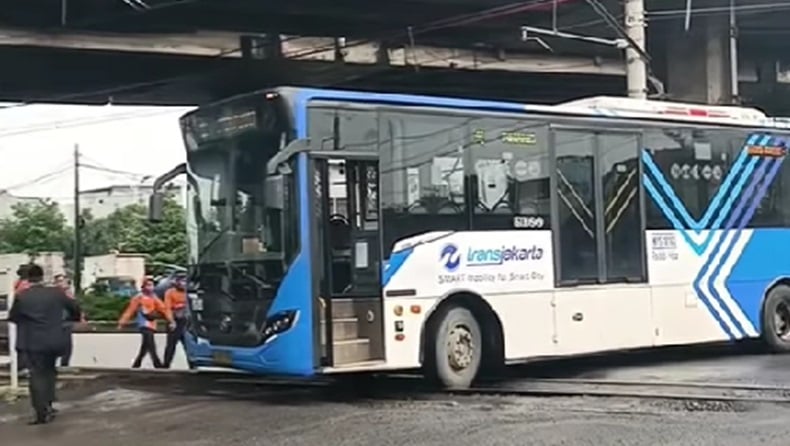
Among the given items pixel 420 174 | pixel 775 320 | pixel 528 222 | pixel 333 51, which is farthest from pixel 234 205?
pixel 333 51

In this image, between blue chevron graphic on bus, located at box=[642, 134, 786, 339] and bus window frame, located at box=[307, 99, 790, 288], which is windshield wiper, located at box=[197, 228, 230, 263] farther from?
blue chevron graphic on bus, located at box=[642, 134, 786, 339]

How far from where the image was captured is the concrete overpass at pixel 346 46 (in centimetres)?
Result: 2888

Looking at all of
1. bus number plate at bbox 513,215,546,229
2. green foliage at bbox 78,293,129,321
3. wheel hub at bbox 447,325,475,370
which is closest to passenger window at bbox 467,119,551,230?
bus number plate at bbox 513,215,546,229

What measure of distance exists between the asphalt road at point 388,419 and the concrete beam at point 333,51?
14.9m

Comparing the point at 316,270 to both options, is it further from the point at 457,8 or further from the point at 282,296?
the point at 457,8

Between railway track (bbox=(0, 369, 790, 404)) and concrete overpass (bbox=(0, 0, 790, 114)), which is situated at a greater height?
concrete overpass (bbox=(0, 0, 790, 114))

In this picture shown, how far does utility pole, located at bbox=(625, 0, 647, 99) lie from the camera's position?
2223 centimetres

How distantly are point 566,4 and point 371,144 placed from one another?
16265 millimetres

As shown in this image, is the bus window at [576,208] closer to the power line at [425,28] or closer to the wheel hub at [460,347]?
the wheel hub at [460,347]

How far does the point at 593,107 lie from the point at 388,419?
21.2 feet

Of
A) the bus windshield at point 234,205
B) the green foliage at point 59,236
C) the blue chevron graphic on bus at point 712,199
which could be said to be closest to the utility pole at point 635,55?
the blue chevron graphic on bus at point 712,199

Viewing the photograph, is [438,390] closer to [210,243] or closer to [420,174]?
[420,174]

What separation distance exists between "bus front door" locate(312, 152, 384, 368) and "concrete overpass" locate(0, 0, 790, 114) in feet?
45.1

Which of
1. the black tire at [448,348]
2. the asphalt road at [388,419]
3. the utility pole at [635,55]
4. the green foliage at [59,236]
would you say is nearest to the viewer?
the asphalt road at [388,419]
